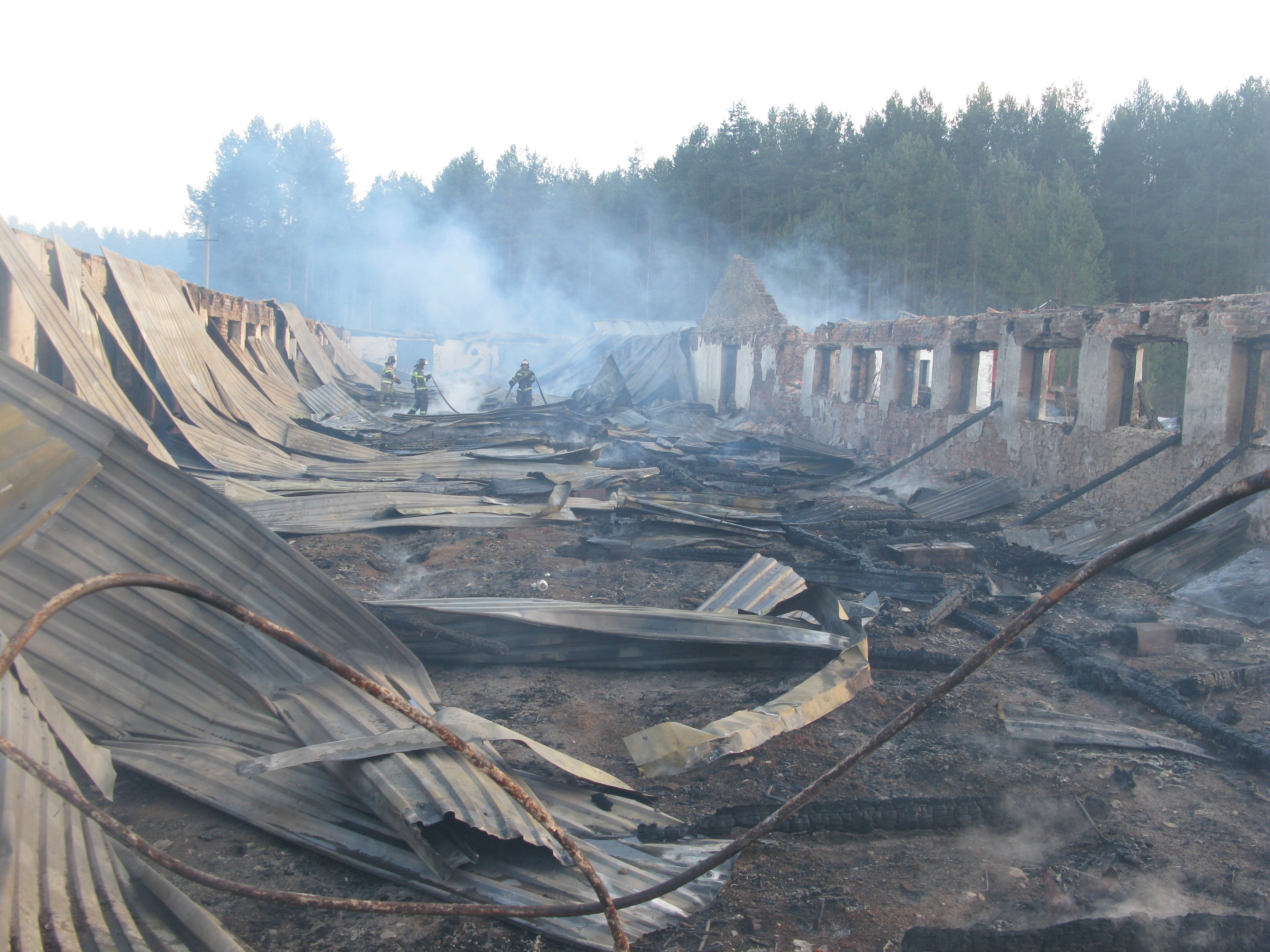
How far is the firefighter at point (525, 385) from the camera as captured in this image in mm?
19969

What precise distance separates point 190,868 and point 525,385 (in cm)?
1876

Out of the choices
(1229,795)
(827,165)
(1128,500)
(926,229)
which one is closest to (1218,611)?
(1128,500)

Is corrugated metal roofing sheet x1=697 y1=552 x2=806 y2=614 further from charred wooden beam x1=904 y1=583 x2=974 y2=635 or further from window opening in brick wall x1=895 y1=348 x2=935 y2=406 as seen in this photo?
window opening in brick wall x1=895 y1=348 x2=935 y2=406

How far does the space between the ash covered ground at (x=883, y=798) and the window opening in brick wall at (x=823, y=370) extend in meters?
10.9

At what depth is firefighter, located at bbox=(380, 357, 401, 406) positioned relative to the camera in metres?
20.4

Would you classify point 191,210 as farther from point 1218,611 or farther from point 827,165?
point 1218,611

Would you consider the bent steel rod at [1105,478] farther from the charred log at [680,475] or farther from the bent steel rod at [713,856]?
the bent steel rod at [713,856]

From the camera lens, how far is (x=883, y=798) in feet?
11.9

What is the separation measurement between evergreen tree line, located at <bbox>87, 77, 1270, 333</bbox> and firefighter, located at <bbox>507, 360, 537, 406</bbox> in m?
17.3

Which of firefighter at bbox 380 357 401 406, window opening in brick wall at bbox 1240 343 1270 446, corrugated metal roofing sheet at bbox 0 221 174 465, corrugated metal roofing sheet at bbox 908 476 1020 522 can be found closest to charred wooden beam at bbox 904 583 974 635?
corrugated metal roofing sheet at bbox 908 476 1020 522

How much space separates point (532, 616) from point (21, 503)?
9.00ft

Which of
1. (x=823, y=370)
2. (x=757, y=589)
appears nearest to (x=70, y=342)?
(x=757, y=589)

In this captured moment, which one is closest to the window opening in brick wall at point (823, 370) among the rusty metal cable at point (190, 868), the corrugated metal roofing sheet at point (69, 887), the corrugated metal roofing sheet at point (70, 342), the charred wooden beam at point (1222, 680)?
the charred wooden beam at point (1222, 680)

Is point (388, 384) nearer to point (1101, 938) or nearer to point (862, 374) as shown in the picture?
point (862, 374)
